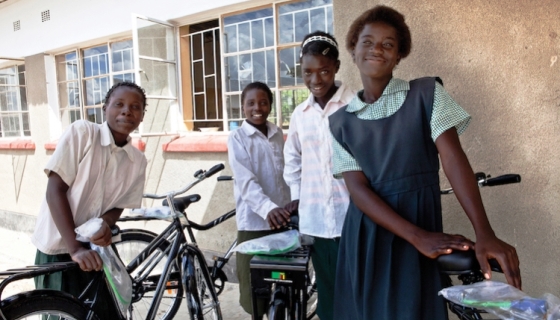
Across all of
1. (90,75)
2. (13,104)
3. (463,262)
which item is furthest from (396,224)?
(13,104)

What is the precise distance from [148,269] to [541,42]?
8.61 ft

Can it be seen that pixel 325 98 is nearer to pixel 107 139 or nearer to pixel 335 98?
pixel 335 98

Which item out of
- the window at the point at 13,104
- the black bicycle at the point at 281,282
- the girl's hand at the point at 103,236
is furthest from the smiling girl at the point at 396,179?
the window at the point at 13,104

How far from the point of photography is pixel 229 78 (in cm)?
437

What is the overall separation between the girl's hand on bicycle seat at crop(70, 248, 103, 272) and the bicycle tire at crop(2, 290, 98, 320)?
6.0 inches

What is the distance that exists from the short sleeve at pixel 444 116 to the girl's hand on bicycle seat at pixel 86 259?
1.50m

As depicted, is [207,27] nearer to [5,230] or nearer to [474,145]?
[474,145]

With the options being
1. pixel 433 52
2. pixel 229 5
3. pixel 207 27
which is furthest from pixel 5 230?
pixel 433 52

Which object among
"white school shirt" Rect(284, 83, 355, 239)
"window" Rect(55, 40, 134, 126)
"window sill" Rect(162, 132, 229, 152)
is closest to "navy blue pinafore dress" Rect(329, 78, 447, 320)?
"white school shirt" Rect(284, 83, 355, 239)

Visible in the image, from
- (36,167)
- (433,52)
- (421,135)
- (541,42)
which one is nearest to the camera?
(421,135)

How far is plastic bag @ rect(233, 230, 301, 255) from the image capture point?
5.69 ft

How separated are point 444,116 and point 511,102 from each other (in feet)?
5.09

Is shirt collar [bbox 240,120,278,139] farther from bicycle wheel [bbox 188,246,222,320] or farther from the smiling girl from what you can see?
the smiling girl

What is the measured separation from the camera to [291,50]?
12.9 ft
